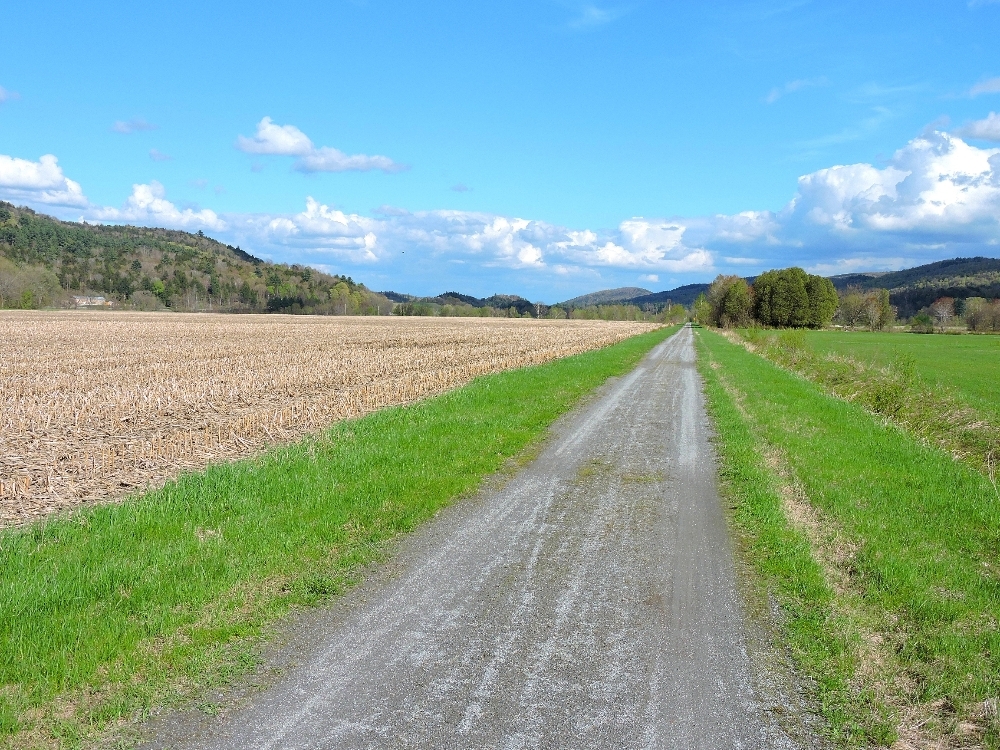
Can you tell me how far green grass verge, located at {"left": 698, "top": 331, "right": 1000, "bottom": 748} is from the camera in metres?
4.36

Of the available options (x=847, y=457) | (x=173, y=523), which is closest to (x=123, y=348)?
(x=173, y=523)

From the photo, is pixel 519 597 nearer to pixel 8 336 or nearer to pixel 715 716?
pixel 715 716

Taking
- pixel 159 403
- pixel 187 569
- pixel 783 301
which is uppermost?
pixel 783 301

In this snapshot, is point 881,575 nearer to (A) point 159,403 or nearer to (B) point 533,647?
(B) point 533,647

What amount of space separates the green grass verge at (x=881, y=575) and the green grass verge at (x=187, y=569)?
13.6 ft

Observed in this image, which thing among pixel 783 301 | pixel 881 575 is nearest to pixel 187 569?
pixel 881 575

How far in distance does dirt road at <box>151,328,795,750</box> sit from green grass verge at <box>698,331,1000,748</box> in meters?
0.57

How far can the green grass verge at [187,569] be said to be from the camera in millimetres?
4273

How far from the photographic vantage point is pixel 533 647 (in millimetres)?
4938

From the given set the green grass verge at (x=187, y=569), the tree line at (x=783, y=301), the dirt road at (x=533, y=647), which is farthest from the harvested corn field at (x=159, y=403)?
the tree line at (x=783, y=301)

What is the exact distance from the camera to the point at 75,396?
1652cm

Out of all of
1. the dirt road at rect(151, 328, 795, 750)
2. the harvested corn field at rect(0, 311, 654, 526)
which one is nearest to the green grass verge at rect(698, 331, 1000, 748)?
the dirt road at rect(151, 328, 795, 750)

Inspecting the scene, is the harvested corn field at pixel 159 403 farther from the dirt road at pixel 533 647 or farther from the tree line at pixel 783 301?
the tree line at pixel 783 301

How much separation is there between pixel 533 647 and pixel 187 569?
3499 mm
